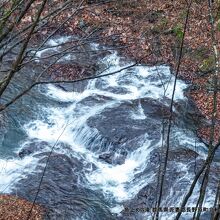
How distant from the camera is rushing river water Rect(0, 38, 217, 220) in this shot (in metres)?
10.5

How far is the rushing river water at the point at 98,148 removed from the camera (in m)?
10.5

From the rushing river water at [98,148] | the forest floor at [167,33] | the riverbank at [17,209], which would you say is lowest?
the riverbank at [17,209]

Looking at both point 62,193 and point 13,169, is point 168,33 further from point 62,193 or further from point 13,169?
point 62,193

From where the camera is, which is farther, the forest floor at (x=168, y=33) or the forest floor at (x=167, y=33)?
the forest floor at (x=168, y=33)

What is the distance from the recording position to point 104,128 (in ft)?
42.2

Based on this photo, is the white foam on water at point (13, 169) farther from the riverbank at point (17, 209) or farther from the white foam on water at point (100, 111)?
the white foam on water at point (100, 111)

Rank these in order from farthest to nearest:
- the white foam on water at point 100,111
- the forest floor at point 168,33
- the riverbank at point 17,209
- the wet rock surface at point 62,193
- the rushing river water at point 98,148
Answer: the forest floor at point 168,33 < the white foam on water at point 100,111 < the rushing river water at point 98,148 < the wet rock surface at point 62,193 < the riverbank at point 17,209

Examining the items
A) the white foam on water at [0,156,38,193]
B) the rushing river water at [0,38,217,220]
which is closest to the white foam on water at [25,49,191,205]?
the rushing river water at [0,38,217,220]

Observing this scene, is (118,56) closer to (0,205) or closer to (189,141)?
(189,141)

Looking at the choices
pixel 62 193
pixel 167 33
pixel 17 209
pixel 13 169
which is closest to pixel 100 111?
pixel 13 169

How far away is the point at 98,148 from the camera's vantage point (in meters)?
12.5

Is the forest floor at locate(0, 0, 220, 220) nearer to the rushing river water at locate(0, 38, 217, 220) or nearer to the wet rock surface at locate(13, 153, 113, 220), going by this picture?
the rushing river water at locate(0, 38, 217, 220)

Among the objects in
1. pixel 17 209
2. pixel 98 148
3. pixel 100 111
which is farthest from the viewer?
pixel 100 111

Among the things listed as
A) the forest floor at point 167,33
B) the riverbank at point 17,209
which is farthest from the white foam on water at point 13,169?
the forest floor at point 167,33
